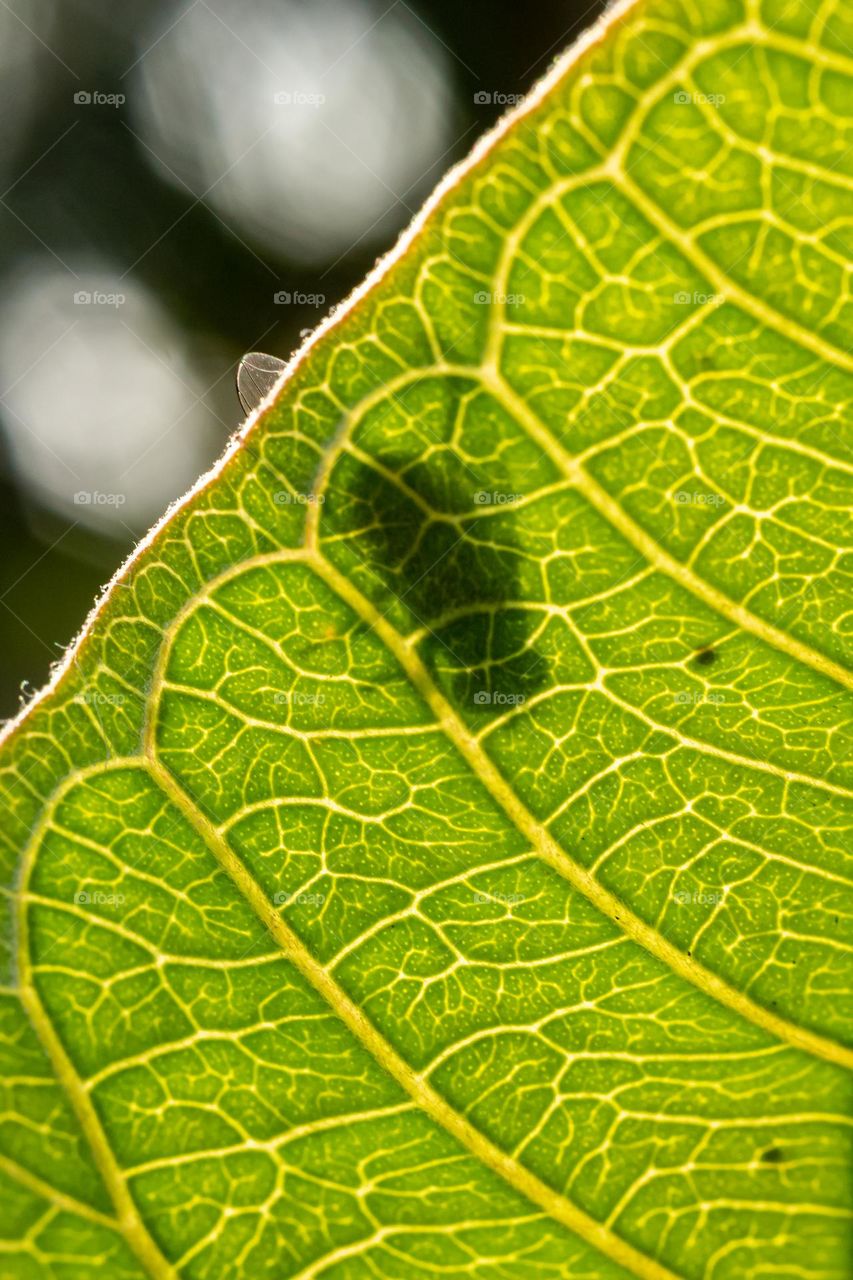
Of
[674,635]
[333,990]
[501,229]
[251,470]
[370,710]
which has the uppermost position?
[501,229]

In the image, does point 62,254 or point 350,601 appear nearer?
point 350,601

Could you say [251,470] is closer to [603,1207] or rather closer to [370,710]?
[370,710]

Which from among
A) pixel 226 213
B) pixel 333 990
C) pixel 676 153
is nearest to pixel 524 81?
pixel 226 213

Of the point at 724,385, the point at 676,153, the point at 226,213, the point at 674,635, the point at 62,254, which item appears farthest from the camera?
the point at 62,254

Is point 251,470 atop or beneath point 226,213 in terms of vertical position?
beneath

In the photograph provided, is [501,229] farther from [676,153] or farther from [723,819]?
[723,819]

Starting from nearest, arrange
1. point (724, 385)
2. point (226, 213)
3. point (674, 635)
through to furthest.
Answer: point (724, 385) < point (674, 635) < point (226, 213)
